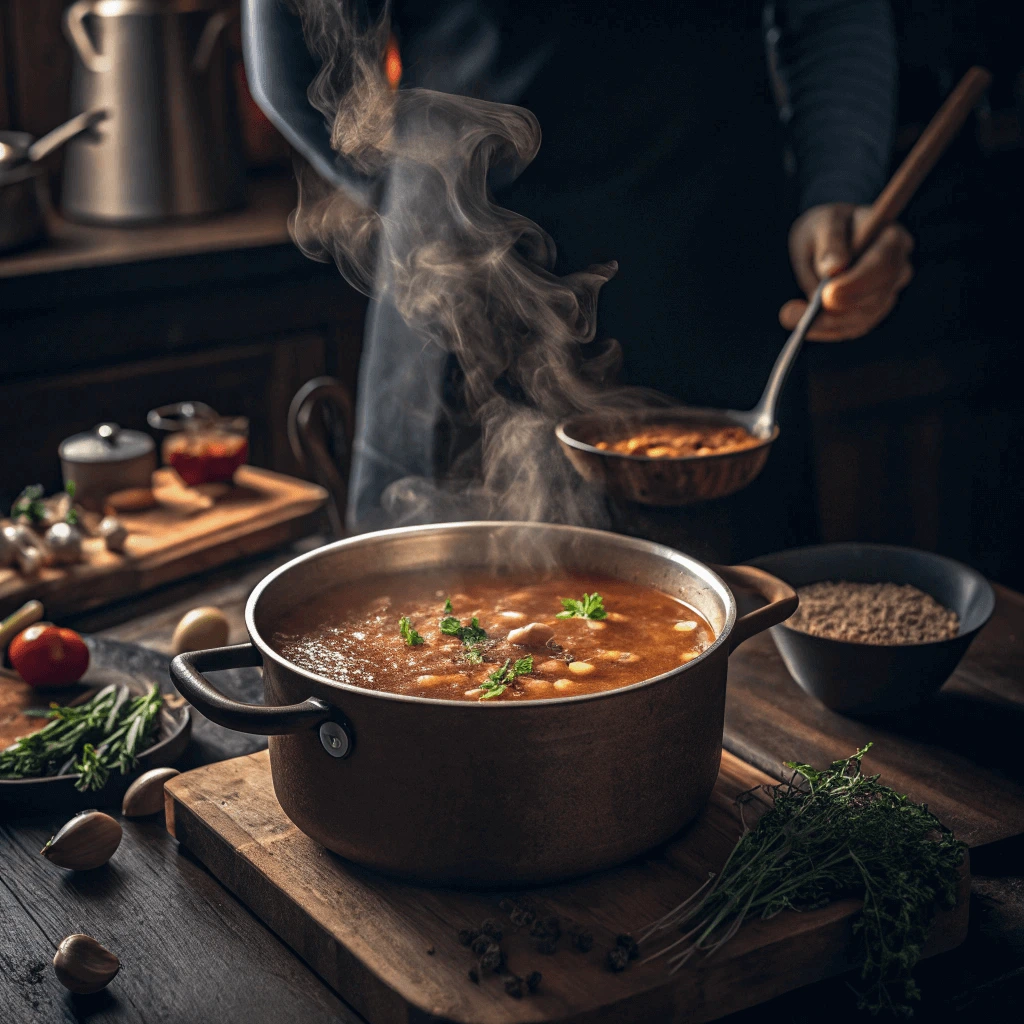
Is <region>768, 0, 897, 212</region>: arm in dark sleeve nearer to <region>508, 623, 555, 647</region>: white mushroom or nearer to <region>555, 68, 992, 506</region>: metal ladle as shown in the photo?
<region>555, 68, 992, 506</region>: metal ladle

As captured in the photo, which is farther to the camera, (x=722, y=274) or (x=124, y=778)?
(x=722, y=274)

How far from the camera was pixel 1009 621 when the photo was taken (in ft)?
5.80

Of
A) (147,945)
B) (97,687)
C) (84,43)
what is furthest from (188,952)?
(84,43)

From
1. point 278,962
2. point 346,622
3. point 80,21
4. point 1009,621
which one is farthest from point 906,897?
point 80,21

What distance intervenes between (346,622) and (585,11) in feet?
3.63

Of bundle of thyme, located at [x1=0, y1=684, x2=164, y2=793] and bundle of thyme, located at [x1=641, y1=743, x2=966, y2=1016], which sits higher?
bundle of thyme, located at [x1=641, y1=743, x2=966, y2=1016]

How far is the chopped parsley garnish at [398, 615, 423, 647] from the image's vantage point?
1381mm

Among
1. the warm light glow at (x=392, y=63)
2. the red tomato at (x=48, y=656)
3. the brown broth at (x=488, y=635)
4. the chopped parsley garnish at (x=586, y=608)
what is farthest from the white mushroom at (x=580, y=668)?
the warm light glow at (x=392, y=63)

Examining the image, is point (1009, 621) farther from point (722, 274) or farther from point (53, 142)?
point (53, 142)

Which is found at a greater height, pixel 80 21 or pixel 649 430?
pixel 80 21

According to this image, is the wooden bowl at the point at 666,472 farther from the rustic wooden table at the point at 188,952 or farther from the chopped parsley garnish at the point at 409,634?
the rustic wooden table at the point at 188,952

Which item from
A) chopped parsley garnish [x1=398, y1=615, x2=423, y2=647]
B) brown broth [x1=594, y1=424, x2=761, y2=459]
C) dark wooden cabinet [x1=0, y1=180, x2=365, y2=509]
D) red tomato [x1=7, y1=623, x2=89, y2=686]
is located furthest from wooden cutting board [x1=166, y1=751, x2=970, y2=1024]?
dark wooden cabinet [x1=0, y1=180, x2=365, y2=509]

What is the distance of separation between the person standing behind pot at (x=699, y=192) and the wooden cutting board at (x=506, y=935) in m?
0.95

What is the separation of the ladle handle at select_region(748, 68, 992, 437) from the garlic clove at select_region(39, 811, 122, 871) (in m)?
1.08
